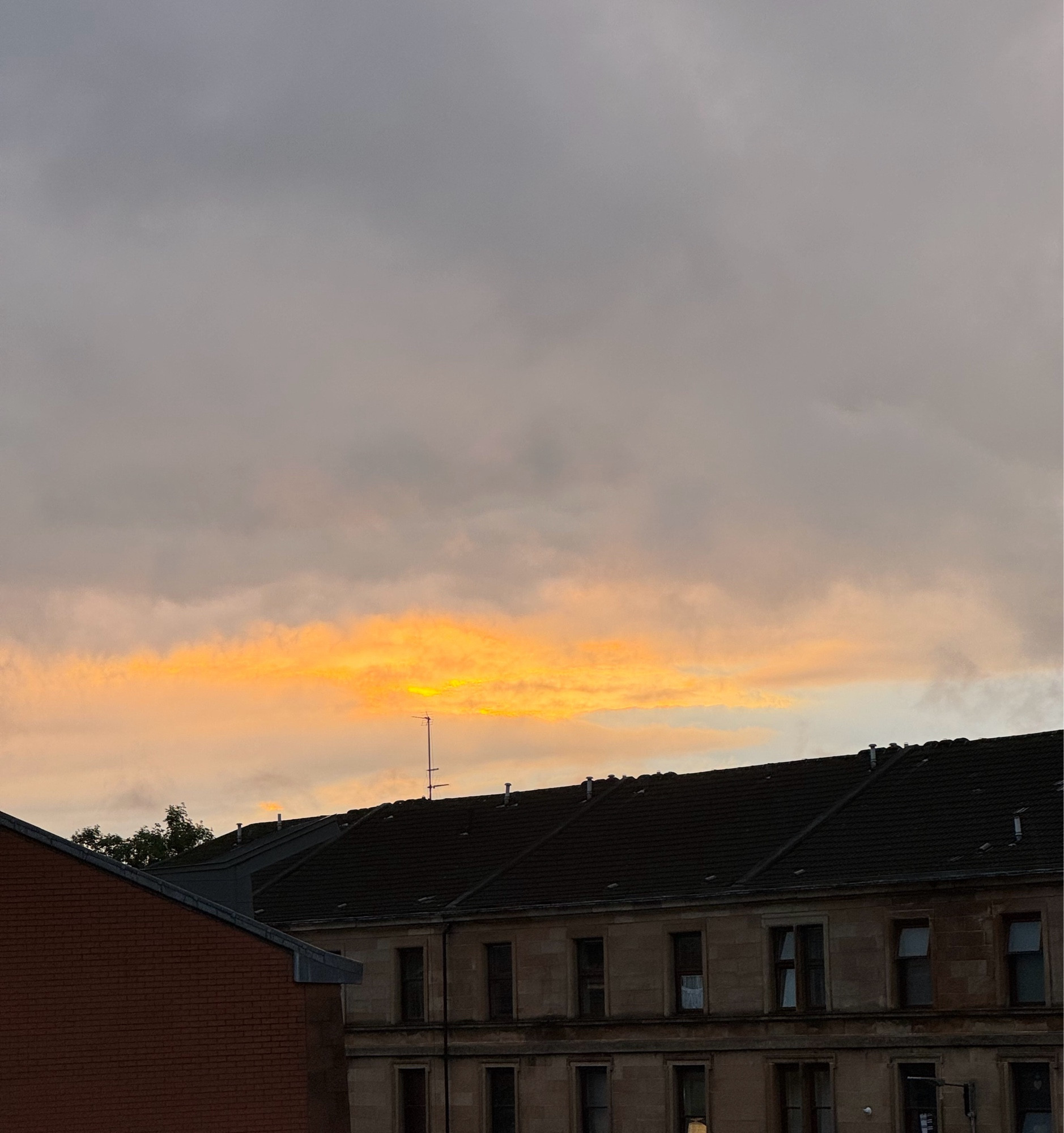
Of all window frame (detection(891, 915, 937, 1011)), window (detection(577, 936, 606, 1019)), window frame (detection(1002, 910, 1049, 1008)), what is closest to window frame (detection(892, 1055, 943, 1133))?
window frame (detection(891, 915, 937, 1011))

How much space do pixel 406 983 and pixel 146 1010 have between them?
33.2 meters

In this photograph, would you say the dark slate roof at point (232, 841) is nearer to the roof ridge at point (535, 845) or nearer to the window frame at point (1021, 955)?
the roof ridge at point (535, 845)

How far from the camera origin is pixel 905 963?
51.0 metres

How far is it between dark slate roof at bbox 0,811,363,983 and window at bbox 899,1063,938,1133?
23.5 meters

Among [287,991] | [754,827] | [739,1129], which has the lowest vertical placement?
[739,1129]

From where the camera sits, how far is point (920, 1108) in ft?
162

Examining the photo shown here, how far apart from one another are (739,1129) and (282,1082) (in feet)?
83.9

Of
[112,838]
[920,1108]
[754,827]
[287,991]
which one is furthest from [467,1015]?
[112,838]

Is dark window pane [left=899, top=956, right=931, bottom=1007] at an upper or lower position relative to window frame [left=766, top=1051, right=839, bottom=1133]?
upper

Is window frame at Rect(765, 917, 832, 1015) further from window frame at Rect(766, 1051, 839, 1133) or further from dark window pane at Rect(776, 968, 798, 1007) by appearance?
window frame at Rect(766, 1051, 839, 1133)

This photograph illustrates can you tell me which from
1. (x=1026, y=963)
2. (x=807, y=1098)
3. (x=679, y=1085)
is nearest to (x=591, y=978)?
(x=679, y=1085)

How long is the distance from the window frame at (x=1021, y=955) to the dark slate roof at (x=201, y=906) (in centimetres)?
2320

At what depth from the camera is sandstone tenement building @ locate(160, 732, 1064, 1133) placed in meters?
49.2

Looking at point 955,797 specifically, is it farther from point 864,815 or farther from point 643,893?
point 643,893
